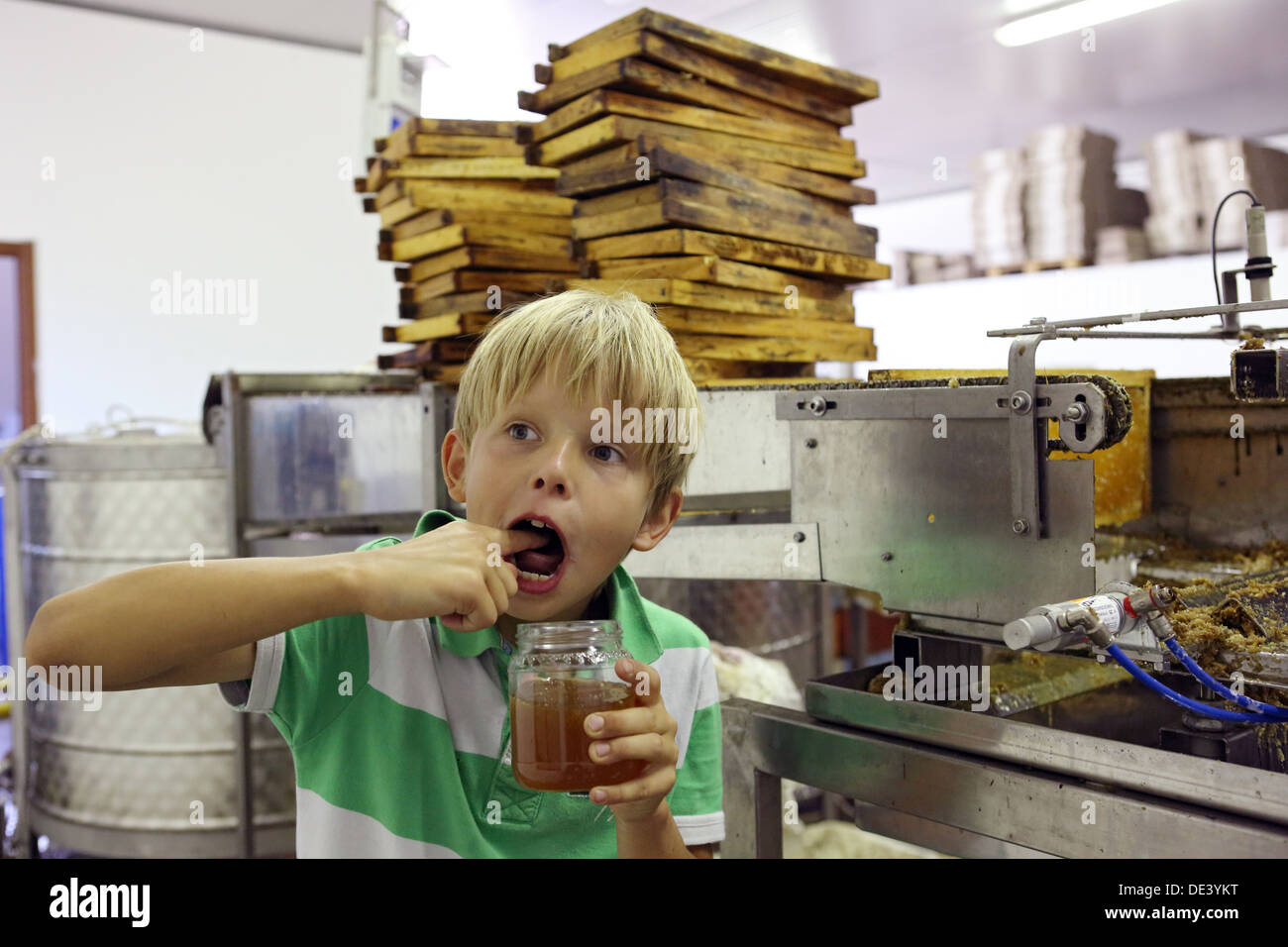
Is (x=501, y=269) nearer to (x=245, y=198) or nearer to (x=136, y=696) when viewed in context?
(x=136, y=696)

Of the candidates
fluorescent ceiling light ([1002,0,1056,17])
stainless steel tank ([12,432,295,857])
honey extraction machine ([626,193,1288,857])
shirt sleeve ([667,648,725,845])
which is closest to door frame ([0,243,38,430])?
stainless steel tank ([12,432,295,857])

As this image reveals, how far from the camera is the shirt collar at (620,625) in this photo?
1.30m

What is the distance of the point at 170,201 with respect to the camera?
5992 millimetres

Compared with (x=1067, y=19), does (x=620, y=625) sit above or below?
below

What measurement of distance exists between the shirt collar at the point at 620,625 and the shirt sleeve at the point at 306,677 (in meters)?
0.09

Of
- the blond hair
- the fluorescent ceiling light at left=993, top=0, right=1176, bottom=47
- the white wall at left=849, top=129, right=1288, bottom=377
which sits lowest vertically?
the blond hair

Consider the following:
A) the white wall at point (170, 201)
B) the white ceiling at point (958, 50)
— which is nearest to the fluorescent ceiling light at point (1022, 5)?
the white ceiling at point (958, 50)

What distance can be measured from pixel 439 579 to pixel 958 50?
484cm

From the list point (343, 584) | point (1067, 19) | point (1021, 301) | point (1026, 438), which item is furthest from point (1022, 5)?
point (343, 584)

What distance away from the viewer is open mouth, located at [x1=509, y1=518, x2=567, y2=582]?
3.97 ft

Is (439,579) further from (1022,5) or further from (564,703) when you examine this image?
(1022,5)

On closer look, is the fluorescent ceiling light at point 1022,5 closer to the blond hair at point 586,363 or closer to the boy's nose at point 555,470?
the blond hair at point 586,363

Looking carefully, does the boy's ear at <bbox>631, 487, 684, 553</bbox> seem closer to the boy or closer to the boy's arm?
the boy
